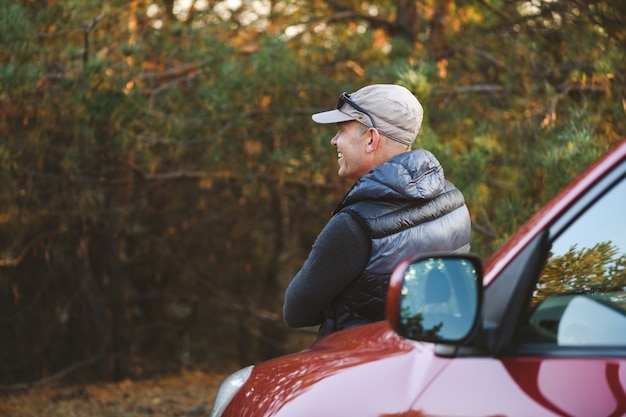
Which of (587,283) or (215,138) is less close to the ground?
(587,283)

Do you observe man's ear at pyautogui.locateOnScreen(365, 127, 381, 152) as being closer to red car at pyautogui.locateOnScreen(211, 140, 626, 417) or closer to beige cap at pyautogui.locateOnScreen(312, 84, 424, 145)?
beige cap at pyautogui.locateOnScreen(312, 84, 424, 145)

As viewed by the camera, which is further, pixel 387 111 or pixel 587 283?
pixel 387 111

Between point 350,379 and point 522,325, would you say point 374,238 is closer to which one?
point 350,379

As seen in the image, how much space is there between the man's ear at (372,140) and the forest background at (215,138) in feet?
6.80

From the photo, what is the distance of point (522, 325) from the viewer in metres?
1.89

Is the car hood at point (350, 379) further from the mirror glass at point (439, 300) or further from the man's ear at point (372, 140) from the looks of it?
the man's ear at point (372, 140)

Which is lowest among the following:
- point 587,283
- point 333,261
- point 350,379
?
point 333,261

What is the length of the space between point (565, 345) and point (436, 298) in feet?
0.84

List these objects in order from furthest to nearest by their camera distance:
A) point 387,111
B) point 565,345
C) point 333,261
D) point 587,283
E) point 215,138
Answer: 1. point 215,138
2. point 387,111
3. point 333,261
4. point 587,283
5. point 565,345

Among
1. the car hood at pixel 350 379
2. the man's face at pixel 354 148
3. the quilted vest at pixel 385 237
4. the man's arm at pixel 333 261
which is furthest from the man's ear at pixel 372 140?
the car hood at pixel 350 379

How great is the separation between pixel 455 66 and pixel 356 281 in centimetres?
549

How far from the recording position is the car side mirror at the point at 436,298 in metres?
1.89

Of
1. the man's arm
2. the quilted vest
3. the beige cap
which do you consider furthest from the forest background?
the man's arm

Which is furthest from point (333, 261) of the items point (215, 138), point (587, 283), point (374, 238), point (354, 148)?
point (215, 138)
